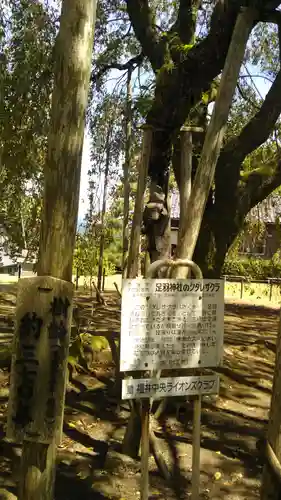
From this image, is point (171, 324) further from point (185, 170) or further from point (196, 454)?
point (185, 170)

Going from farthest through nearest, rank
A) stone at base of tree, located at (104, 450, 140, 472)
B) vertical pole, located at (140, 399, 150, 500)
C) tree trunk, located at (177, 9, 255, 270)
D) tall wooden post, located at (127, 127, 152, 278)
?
stone at base of tree, located at (104, 450, 140, 472)
tall wooden post, located at (127, 127, 152, 278)
tree trunk, located at (177, 9, 255, 270)
vertical pole, located at (140, 399, 150, 500)

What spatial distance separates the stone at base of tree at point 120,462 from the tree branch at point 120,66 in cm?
606

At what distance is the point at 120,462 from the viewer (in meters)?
4.73

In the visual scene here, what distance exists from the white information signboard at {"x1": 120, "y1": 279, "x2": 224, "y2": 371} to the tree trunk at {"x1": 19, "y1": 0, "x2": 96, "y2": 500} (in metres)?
0.45

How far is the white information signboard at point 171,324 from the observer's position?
2.98m

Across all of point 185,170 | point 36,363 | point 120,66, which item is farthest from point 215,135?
point 120,66

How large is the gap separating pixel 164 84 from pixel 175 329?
2399 millimetres

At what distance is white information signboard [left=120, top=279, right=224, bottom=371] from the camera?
2.98 metres

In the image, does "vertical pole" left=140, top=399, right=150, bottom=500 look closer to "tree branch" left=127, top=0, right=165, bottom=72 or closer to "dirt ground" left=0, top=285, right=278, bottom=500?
"dirt ground" left=0, top=285, right=278, bottom=500

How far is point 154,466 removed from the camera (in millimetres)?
4801

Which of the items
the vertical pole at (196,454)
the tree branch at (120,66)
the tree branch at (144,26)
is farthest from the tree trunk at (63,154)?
the tree branch at (120,66)

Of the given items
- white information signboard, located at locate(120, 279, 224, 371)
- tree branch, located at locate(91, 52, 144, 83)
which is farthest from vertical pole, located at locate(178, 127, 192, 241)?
tree branch, located at locate(91, 52, 144, 83)

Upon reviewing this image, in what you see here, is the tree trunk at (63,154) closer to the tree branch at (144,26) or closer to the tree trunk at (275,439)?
the tree trunk at (275,439)

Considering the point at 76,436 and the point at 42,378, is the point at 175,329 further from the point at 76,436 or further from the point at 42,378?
the point at 76,436
